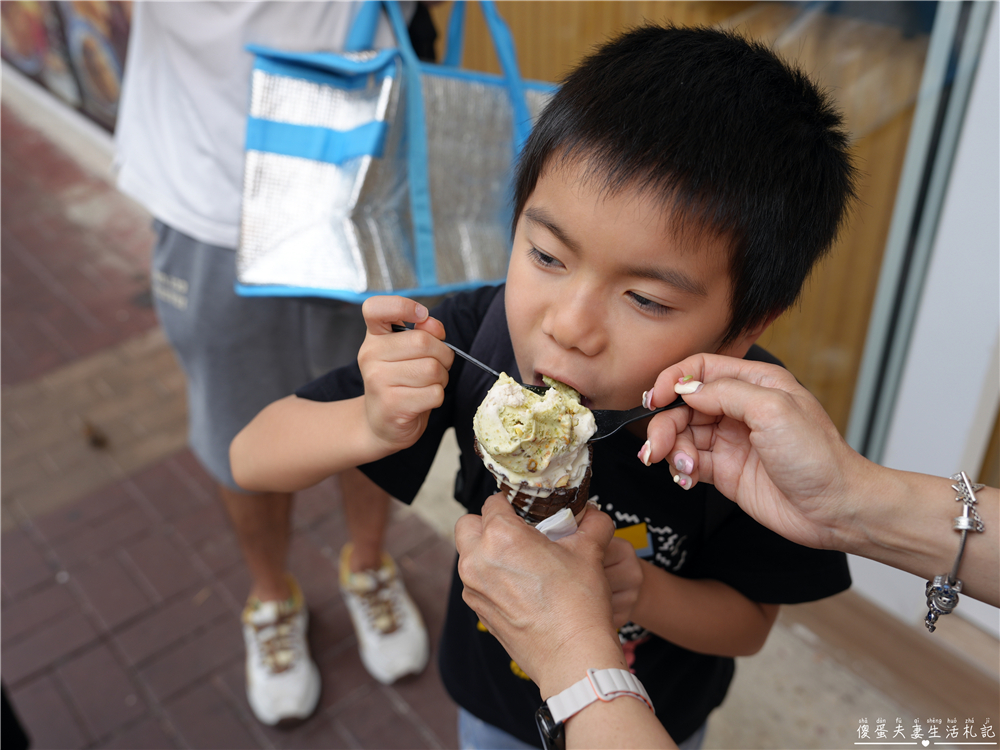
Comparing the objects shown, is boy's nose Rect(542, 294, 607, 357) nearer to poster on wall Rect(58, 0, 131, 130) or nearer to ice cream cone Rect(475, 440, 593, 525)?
ice cream cone Rect(475, 440, 593, 525)

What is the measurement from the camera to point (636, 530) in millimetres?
1555

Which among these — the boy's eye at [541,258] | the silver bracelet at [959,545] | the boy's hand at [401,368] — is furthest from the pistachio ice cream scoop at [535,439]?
the silver bracelet at [959,545]

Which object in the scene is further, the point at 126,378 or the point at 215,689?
the point at 126,378

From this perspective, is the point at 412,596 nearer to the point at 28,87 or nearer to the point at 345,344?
the point at 345,344

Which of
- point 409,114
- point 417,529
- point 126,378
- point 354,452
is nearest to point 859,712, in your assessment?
point 417,529

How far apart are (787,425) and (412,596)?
239cm

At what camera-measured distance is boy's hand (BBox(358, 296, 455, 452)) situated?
1.29m

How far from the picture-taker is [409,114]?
2.06 m

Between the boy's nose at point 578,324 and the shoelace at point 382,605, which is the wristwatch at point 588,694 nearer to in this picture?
the boy's nose at point 578,324

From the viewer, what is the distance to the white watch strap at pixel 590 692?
3.70 ft

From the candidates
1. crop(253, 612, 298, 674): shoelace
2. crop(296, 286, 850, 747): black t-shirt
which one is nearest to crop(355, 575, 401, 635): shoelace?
crop(253, 612, 298, 674): shoelace

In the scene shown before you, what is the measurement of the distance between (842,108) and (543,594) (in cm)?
220

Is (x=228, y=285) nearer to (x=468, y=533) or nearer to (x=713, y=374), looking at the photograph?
(x=468, y=533)

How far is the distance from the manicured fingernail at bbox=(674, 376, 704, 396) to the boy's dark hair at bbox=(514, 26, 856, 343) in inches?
6.8
